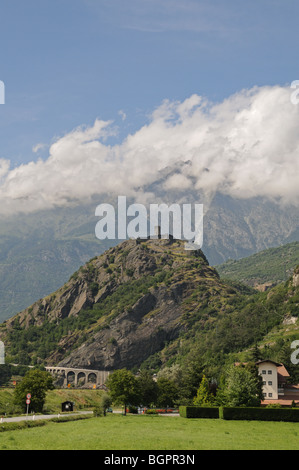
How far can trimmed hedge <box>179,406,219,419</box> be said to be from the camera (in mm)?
80000

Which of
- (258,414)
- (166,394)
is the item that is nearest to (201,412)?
(258,414)

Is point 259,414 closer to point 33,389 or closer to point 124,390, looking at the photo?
point 124,390

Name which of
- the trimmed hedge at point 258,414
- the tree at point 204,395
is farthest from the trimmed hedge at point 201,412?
the tree at point 204,395

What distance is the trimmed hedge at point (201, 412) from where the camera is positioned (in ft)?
262

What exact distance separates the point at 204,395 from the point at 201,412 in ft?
78.1

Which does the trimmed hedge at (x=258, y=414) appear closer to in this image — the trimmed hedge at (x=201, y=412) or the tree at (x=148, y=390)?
the trimmed hedge at (x=201, y=412)

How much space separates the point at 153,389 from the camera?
132 meters

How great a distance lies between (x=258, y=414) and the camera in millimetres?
76438

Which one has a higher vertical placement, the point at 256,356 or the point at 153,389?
the point at 256,356

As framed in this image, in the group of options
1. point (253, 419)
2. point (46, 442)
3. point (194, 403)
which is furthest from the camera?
point (194, 403)

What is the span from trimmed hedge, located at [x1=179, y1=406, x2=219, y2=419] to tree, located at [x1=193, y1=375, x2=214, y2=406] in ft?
62.4
